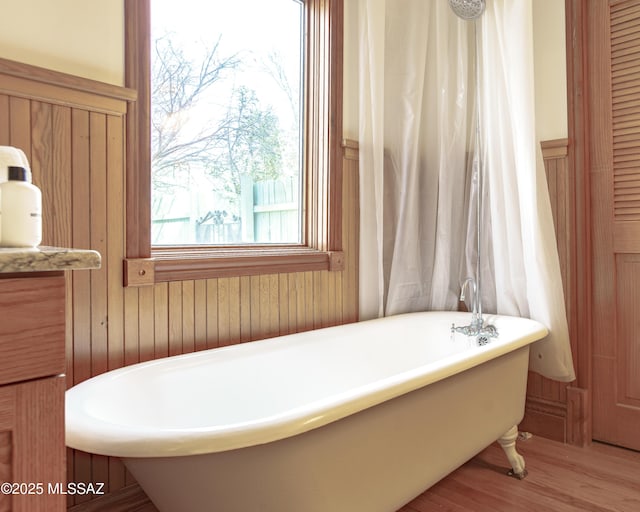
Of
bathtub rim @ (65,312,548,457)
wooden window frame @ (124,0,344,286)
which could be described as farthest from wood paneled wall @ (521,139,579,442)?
bathtub rim @ (65,312,548,457)

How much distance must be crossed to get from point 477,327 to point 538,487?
0.69 m

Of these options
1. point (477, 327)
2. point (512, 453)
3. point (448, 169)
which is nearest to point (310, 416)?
point (512, 453)

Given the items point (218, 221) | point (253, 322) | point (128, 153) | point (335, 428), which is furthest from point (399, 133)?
point (335, 428)

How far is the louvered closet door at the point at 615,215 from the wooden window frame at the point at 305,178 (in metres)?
1.24

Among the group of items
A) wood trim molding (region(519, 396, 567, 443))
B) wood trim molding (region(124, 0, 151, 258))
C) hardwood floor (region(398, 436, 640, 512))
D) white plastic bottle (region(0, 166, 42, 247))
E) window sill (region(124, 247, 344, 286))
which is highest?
wood trim molding (region(124, 0, 151, 258))

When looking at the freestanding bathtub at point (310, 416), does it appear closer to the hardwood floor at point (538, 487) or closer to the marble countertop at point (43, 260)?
the hardwood floor at point (538, 487)

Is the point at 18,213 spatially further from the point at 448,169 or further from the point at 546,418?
the point at 546,418

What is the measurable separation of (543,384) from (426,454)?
130cm

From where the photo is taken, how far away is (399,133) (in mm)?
2475

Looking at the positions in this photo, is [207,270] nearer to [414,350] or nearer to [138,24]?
[138,24]

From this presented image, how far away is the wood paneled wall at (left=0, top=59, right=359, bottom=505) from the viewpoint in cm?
143

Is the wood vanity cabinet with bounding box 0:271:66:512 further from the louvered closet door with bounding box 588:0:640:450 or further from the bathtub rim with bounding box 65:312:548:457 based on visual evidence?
the louvered closet door with bounding box 588:0:640:450

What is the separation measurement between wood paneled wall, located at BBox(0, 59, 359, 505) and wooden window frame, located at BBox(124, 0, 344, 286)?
0.04 meters

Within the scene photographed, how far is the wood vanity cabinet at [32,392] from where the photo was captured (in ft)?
1.99
